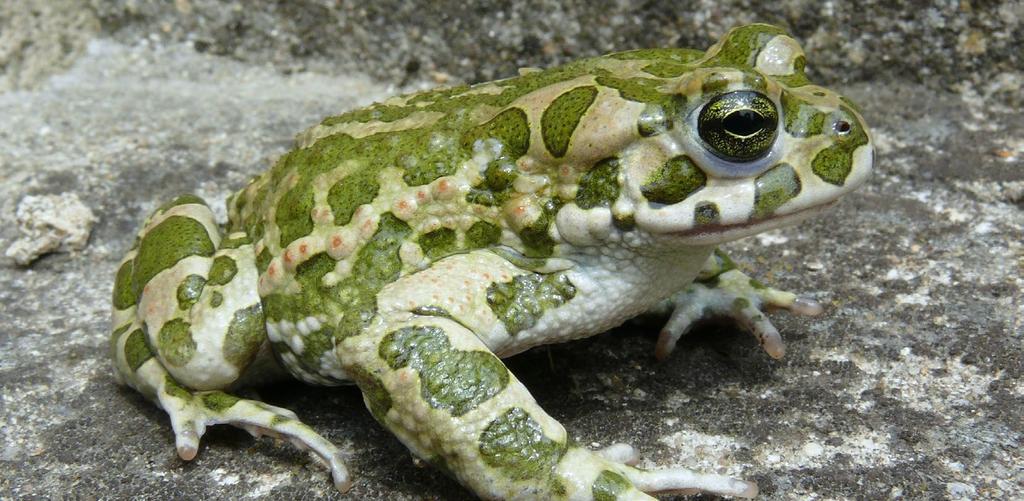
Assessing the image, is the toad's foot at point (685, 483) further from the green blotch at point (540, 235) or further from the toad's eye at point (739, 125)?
the toad's eye at point (739, 125)

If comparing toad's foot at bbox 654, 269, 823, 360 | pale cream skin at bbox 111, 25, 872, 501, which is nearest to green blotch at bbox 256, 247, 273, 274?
pale cream skin at bbox 111, 25, 872, 501

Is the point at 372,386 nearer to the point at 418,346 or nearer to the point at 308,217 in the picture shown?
the point at 418,346

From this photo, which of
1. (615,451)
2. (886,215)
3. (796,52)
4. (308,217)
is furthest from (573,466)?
(886,215)

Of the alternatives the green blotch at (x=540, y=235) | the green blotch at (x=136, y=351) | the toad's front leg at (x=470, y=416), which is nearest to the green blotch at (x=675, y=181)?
the green blotch at (x=540, y=235)

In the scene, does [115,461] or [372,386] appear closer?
[372,386]

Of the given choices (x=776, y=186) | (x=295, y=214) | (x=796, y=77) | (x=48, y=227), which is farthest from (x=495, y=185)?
(x=48, y=227)

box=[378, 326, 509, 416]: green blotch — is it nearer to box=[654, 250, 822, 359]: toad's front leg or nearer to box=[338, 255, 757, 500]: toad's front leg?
box=[338, 255, 757, 500]: toad's front leg
